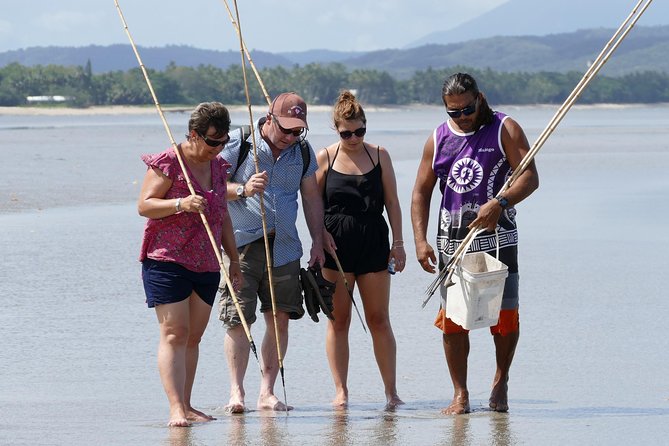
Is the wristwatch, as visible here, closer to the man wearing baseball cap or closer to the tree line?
the man wearing baseball cap

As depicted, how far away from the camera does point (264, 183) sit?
539cm

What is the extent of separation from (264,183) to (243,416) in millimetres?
1000

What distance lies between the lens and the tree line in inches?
3986

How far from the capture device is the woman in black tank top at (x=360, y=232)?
5871 millimetres

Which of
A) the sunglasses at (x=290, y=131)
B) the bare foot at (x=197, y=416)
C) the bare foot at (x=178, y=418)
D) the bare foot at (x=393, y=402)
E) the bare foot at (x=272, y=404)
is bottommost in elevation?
the bare foot at (x=393, y=402)

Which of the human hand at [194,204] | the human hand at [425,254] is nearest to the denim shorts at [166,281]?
the human hand at [194,204]

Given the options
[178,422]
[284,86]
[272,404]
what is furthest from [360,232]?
[284,86]

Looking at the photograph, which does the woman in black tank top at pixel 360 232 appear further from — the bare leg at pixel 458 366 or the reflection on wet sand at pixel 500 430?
the reflection on wet sand at pixel 500 430

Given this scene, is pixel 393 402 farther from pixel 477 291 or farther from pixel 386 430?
pixel 477 291

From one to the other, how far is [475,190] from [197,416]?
4.89ft

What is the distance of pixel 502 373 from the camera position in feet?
18.2

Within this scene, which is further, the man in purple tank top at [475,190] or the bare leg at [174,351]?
the man in purple tank top at [475,190]

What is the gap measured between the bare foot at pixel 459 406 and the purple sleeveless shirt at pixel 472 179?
59 centimetres

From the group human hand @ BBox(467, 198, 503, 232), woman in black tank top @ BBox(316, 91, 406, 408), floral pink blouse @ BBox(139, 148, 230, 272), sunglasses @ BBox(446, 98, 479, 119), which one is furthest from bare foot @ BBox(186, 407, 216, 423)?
sunglasses @ BBox(446, 98, 479, 119)
